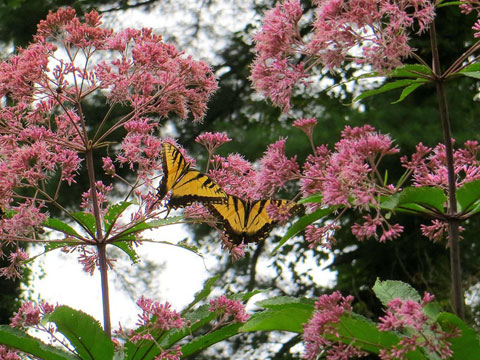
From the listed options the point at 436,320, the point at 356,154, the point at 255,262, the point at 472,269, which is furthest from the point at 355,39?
the point at 255,262

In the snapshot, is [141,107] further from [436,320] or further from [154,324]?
[436,320]

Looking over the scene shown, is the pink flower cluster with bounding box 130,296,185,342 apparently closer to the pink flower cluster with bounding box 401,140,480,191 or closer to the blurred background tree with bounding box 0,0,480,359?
the pink flower cluster with bounding box 401,140,480,191

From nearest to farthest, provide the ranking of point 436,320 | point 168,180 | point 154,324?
point 436,320, point 154,324, point 168,180

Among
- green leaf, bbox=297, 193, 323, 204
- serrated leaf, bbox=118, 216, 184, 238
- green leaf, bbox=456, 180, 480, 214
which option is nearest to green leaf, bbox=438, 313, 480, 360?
green leaf, bbox=456, 180, 480, 214

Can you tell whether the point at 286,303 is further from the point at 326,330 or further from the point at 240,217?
the point at 240,217

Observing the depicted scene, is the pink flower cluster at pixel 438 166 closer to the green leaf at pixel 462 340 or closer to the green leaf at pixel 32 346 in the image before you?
the green leaf at pixel 462 340

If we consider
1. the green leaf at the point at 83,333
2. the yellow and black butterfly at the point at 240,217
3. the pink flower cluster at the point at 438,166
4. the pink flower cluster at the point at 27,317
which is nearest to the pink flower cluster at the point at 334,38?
the pink flower cluster at the point at 438,166

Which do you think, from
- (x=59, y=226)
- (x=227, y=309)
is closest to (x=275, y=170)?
(x=227, y=309)
